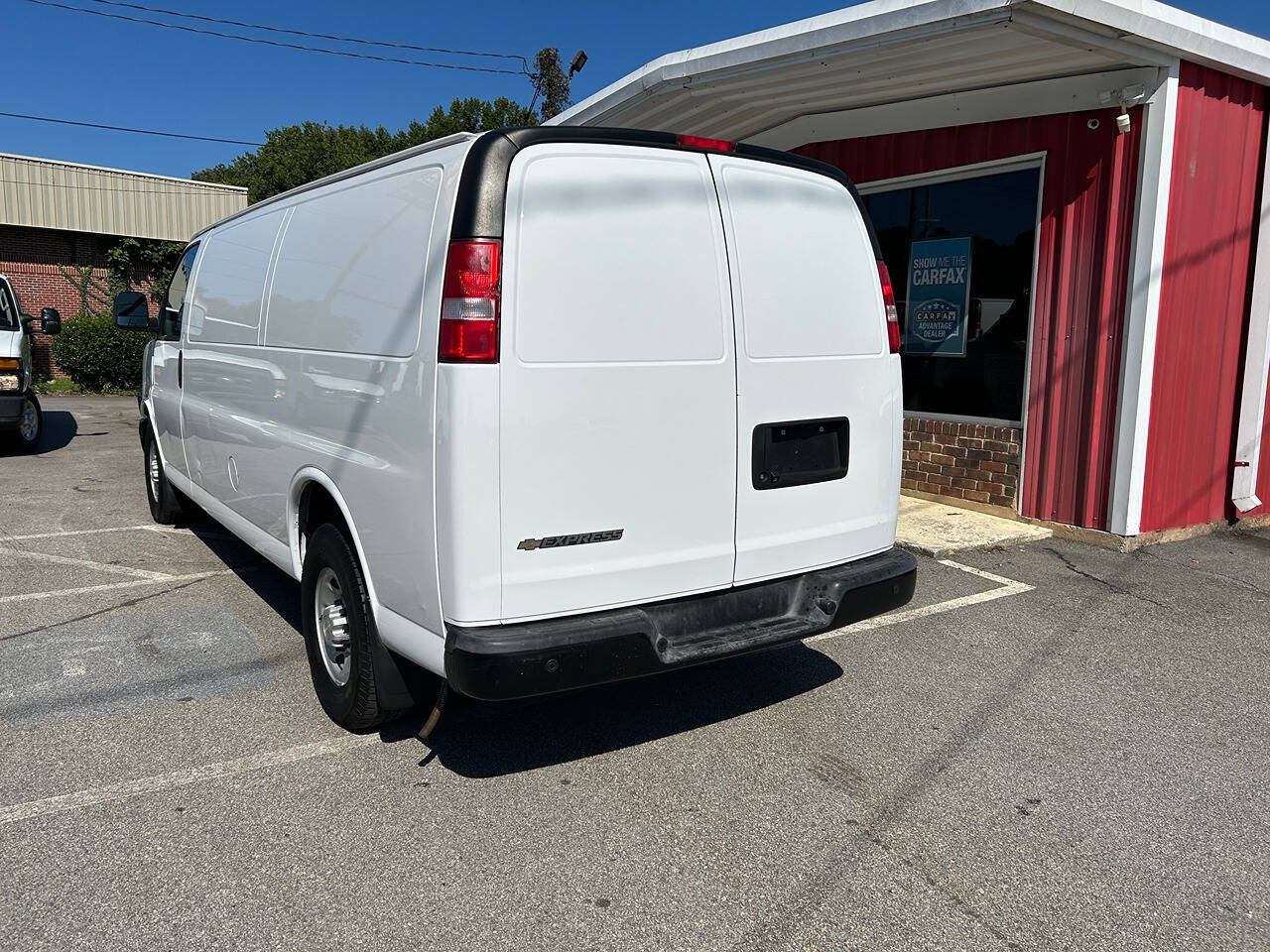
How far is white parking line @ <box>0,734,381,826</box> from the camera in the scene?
3266mm

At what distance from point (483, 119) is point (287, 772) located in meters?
45.0

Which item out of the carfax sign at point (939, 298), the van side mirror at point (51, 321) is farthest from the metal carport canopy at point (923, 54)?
the van side mirror at point (51, 321)

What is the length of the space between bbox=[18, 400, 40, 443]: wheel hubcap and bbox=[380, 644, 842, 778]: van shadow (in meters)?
9.33

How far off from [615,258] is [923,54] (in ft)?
15.6

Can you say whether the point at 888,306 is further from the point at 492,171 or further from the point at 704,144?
the point at 492,171

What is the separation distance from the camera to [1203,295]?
7172 mm

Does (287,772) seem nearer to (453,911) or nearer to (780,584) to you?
(453,911)

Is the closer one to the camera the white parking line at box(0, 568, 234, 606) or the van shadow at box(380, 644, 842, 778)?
the van shadow at box(380, 644, 842, 778)

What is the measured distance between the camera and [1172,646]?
16.7ft

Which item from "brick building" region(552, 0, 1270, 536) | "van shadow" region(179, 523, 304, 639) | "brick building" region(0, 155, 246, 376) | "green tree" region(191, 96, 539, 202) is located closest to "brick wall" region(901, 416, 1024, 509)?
"brick building" region(552, 0, 1270, 536)

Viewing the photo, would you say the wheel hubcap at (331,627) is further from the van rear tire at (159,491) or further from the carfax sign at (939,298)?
the carfax sign at (939,298)

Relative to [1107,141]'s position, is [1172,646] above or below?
below

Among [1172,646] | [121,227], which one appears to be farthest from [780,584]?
[121,227]

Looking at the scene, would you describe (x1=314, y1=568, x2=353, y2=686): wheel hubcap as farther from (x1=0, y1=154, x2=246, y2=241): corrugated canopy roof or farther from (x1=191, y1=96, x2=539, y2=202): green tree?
(x1=191, y1=96, x2=539, y2=202): green tree
